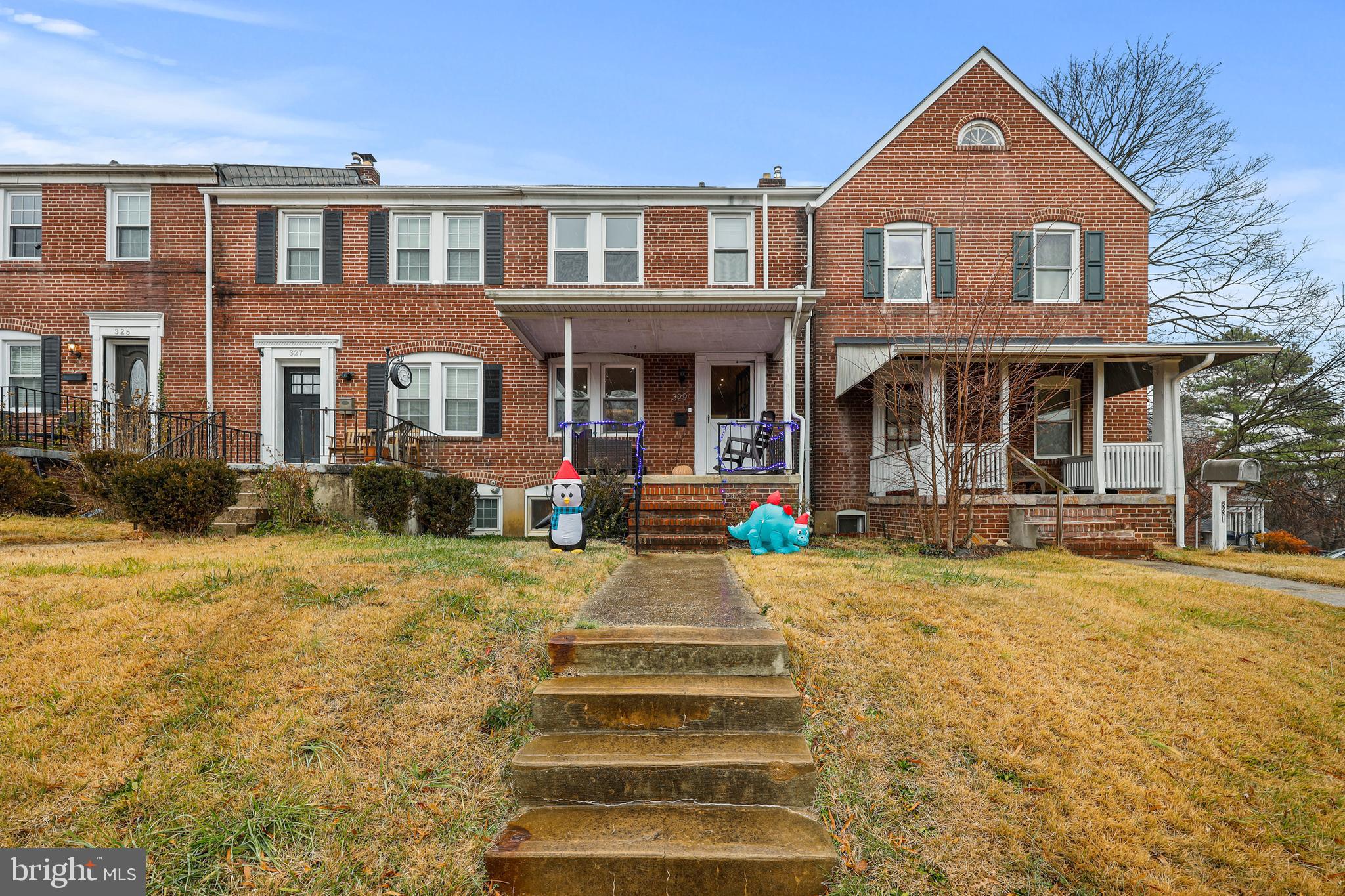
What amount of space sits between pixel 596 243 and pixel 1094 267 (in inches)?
377

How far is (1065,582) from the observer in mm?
7281

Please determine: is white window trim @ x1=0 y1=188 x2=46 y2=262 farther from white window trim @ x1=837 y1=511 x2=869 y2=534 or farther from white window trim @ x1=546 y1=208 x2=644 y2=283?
white window trim @ x1=837 y1=511 x2=869 y2=534

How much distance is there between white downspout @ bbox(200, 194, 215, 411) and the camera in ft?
45.0

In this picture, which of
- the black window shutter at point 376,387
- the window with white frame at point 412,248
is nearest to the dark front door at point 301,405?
the black window shutter at point 376,387

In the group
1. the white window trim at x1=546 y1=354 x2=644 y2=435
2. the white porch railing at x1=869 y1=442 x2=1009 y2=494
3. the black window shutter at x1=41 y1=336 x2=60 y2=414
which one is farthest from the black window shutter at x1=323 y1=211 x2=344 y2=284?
the white porch railing at x1=869 y1=442 x2=1009 y2=494

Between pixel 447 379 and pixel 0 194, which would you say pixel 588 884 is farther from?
pixel 0 194

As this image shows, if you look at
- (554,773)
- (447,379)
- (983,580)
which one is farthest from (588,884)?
(447,379)

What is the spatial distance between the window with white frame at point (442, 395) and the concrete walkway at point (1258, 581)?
36.6ft

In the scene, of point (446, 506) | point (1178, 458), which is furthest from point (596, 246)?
point (1178, 458)

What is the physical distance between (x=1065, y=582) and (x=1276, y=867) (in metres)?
4.20

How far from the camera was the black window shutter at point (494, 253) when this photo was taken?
45.4ft

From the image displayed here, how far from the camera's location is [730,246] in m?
14.0

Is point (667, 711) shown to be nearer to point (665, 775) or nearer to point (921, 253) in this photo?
point (665, 775)

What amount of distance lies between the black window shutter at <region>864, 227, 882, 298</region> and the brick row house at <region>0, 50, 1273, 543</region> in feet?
0.13
